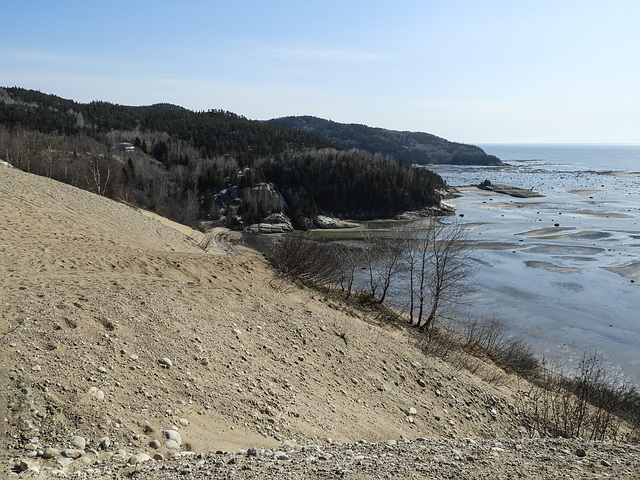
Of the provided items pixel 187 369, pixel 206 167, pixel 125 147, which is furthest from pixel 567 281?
pixel 125 147

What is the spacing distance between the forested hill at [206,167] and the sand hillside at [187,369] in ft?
103

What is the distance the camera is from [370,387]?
35.6ft

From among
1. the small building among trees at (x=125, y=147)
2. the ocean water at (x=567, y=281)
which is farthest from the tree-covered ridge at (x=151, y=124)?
the ocean water at (x=567, y=281)

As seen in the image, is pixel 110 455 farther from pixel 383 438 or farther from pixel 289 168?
pixel 289 168

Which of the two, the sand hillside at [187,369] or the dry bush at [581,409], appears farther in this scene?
the dry bush at [581,409]

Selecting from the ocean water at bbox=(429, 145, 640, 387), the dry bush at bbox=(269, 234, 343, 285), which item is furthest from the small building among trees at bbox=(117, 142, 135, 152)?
the dry bush at bbox=(269, 234, 343, 285)

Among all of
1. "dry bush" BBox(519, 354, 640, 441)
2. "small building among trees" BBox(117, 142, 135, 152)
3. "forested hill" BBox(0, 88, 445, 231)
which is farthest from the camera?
"small building among trees" BBox(117, 142, 135, 152)

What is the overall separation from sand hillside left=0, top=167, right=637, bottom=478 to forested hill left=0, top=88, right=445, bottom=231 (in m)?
31.3

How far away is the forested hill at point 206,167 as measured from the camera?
51.9 meters

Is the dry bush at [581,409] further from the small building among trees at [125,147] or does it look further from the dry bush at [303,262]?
the small building among trees at [125,147]

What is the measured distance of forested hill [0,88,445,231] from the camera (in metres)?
51.9

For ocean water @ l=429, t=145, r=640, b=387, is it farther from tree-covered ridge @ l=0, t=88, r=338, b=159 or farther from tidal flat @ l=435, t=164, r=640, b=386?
tree-covered ridge @ l=0, t=88, r=338, b=159

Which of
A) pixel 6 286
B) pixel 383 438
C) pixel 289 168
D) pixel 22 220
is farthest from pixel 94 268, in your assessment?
pixel 289 168

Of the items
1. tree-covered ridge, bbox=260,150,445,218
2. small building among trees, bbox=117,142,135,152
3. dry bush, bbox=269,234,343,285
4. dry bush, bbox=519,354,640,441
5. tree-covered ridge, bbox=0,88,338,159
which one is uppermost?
tree-covered ridge, bbox=0,88,338,159
